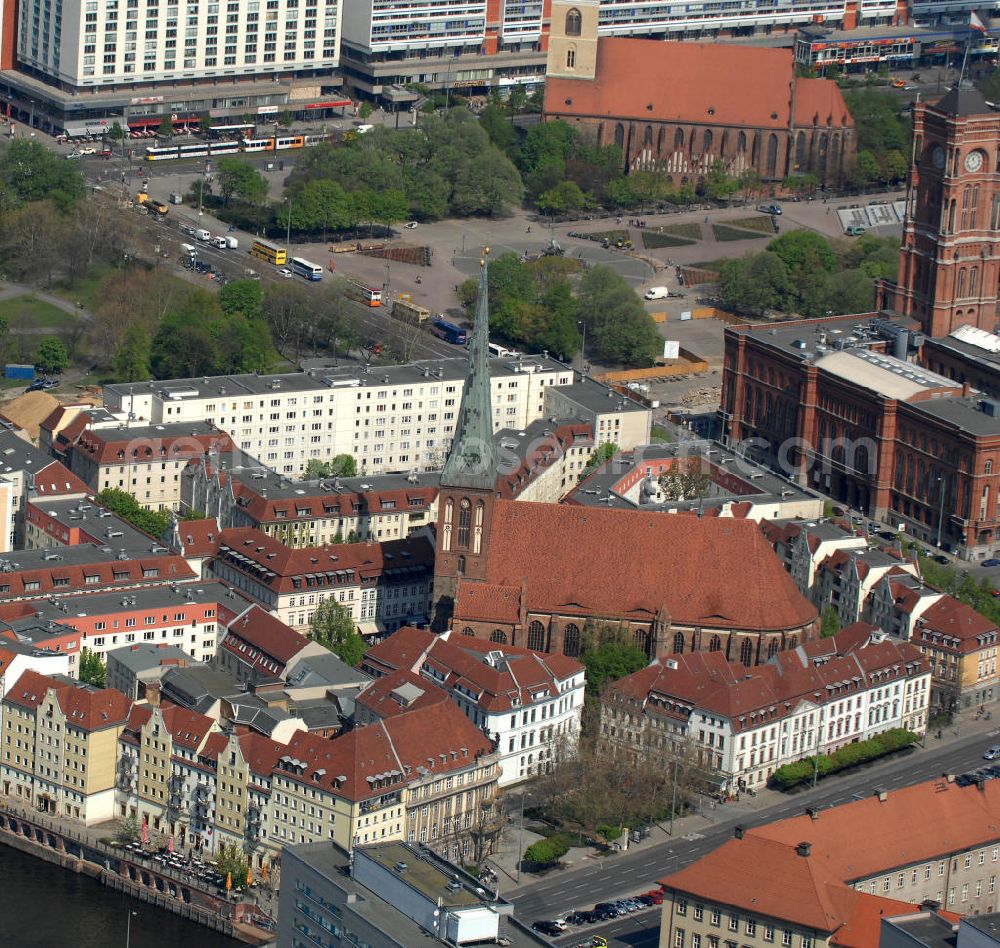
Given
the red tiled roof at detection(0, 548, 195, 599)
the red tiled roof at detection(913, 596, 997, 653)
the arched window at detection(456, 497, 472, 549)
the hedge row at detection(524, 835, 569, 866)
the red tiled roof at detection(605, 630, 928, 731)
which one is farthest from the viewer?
the red tiled roof at detection(913, 596, 997, 653)

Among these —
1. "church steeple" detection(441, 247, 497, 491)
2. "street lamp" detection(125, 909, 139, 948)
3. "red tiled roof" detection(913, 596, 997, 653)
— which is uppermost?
"church steeple" detection(441, 247, 497, 491)

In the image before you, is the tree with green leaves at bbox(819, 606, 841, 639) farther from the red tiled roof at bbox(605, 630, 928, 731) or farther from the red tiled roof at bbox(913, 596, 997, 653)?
the red tiled roof at bbox(605, 630, 928, 731)

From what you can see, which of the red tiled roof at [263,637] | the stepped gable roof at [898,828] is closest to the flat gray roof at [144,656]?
the red tiled roof at [263,637]

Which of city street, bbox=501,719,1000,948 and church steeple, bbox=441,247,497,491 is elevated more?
church steeple, bbox=441,247,497,491

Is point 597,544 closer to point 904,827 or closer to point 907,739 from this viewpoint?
point 907,739

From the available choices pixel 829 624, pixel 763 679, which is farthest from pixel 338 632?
pixel 829 624

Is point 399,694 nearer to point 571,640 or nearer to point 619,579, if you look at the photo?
point 571,640

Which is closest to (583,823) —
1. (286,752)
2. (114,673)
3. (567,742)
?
(567,742)

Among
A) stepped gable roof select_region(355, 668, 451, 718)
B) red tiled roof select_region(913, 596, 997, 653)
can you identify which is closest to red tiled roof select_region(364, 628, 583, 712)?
stepped gable roof select_region(355, 668, 451, 718)
